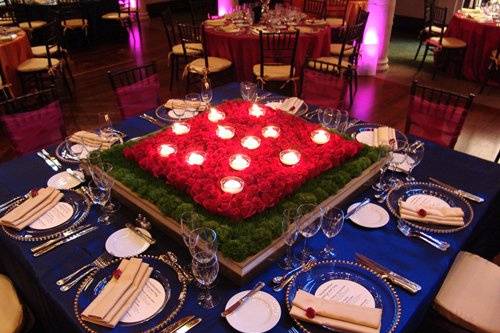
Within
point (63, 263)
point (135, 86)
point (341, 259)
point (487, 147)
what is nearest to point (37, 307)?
point (63, 263)

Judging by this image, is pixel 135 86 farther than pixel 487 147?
No

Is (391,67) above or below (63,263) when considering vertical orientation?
below

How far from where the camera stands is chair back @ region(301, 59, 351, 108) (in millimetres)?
3090

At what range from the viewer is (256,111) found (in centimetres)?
246

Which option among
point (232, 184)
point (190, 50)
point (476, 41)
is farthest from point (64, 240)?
point (476, 41)

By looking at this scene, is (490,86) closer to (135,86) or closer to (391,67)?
(391,67)

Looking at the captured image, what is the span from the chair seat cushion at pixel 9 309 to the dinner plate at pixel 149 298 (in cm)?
63

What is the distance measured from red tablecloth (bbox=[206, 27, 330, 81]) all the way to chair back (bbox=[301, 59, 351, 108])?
1568 millimetres

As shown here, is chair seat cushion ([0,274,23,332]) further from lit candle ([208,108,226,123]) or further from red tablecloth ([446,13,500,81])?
red tablecloth ([446,13,500,81])

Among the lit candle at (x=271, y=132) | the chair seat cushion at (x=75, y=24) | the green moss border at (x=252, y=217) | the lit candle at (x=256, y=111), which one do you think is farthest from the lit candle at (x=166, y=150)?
the chair seat cushion at (x=75, y=24)

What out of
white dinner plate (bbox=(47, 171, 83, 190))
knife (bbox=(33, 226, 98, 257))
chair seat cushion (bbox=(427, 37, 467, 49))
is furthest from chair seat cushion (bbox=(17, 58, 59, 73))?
chair seat cushion (bbox=(427, 37, 467, 49))

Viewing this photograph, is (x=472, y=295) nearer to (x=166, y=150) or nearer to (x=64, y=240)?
(x=166, y=150)

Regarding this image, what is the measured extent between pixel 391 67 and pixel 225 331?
5849 mm

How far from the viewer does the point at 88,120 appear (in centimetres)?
459
